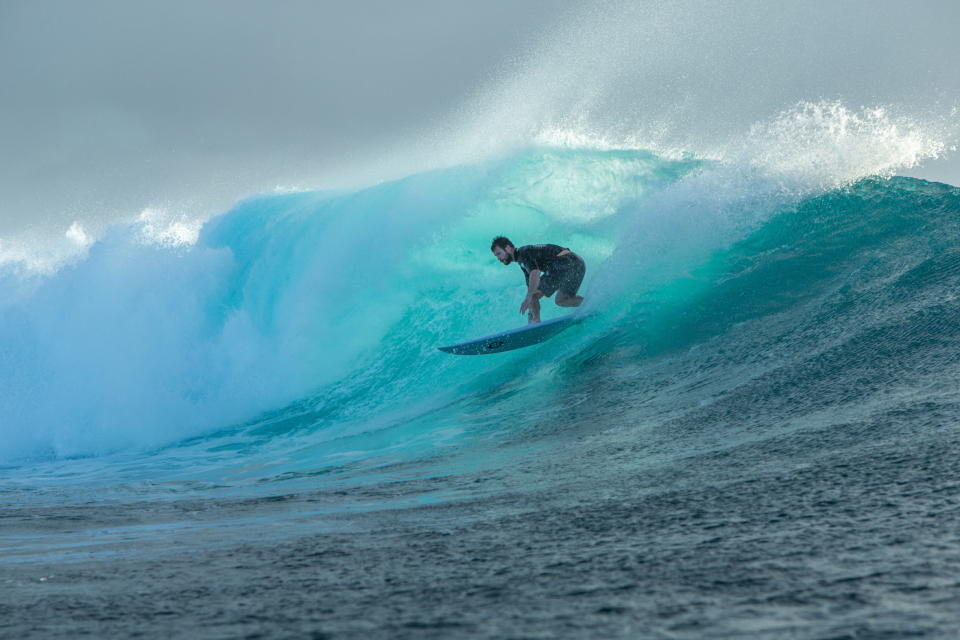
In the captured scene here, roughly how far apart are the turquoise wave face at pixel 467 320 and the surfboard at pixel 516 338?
231 mm

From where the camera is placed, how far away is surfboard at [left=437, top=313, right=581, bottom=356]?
8.66m

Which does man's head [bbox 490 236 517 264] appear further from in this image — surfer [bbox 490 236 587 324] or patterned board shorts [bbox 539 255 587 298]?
patterned board shorts [bbox 539 255 587 298]

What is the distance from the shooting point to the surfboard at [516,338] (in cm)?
866

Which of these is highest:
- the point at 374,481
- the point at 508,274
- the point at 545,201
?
the point at 545,201

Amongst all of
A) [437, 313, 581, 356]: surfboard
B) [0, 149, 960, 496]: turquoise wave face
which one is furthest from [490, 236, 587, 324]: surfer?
[0, 149, 960, 496]: turquoise wave face

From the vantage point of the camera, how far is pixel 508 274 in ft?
40.0

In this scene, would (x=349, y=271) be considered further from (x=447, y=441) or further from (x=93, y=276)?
(x=447, y=441)

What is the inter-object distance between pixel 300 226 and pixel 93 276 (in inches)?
151

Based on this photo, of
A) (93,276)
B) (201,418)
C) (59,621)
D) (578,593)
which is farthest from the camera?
(93,276)

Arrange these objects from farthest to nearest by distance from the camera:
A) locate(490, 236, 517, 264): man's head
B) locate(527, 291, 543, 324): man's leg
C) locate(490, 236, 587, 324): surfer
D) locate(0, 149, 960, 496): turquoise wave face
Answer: locate(527, 291, 543, 324): man's leg, locate(490, 236, 587, 324): surfer, locate(490, 236, 517, 264): man's head, locate(0, 149, 960, 496): turquoise wave face

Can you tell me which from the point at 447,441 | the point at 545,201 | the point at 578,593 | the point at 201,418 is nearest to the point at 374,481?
the point at 447,441

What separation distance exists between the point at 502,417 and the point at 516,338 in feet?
6.10

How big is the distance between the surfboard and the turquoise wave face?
0.23 m

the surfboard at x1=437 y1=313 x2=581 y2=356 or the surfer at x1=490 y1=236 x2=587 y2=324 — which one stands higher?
the surfer at x1=490 y1=236 x2=587 y2=324
